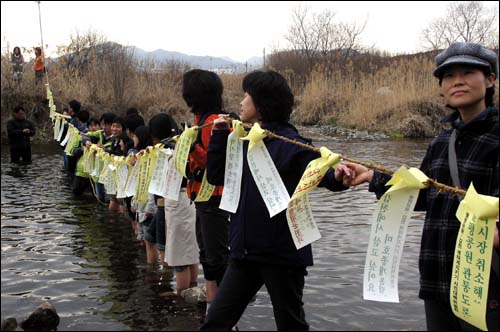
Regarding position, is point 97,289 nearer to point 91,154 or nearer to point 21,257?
point 21,257

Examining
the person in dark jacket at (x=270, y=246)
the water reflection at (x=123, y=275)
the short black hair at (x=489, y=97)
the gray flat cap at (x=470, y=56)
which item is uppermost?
the gray flat cap at (x=470, y=56)

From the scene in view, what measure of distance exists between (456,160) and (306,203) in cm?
86

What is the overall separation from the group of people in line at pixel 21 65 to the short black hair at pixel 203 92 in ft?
61.4

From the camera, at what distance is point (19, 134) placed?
49.5 ft

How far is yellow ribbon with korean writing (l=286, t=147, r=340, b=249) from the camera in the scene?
2.84m

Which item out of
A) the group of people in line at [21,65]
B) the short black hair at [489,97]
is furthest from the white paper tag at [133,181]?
the group of people in line at [21,65]

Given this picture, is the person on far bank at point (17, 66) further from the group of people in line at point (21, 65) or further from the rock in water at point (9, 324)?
the rock in water at point (9, 324)

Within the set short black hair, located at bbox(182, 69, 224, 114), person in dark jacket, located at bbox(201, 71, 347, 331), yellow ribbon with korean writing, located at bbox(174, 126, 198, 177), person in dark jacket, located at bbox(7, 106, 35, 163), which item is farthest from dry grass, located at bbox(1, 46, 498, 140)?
person in dark jacket, located at bbox(201, 71, 347, 331)

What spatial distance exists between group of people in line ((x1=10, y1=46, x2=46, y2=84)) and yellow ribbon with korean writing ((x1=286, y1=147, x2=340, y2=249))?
20.6 meters

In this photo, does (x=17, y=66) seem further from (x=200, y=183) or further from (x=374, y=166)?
(x=374, y=166)

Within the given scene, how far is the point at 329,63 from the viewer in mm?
30156

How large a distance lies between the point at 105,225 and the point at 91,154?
1.39m

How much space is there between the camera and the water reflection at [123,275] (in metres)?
4.77

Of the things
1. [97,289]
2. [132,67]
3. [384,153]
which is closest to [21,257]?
[97,289]
